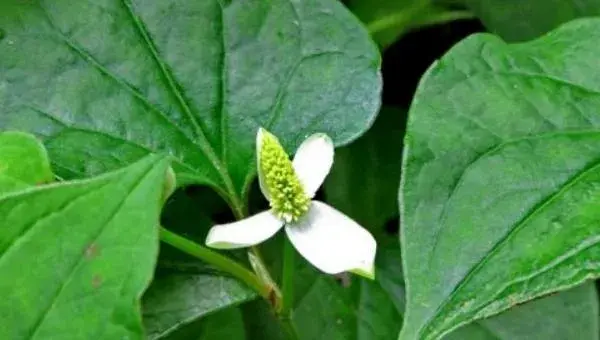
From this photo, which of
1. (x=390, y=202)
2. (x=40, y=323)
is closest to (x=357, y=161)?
(x=390, y=202)

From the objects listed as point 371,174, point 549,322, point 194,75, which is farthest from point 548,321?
point 194,75

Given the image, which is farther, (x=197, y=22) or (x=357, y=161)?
(x=357, y=161)

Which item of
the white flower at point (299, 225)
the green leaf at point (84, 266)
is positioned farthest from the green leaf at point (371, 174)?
the green leaf at point (84, 266)

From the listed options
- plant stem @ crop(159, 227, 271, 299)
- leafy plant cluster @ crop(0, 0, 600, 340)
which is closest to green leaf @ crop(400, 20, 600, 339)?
leafy plant cluster @ crop(0, 0, 600, 340)

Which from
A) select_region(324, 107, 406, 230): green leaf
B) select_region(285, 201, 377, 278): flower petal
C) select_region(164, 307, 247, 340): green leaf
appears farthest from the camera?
select_region(324, 107, 406, 230): green leaf

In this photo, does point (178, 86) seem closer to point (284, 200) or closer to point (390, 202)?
point (284, 200)

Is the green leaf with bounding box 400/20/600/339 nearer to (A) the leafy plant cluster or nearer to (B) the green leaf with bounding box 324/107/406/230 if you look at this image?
(A) the leafy plant cluster
